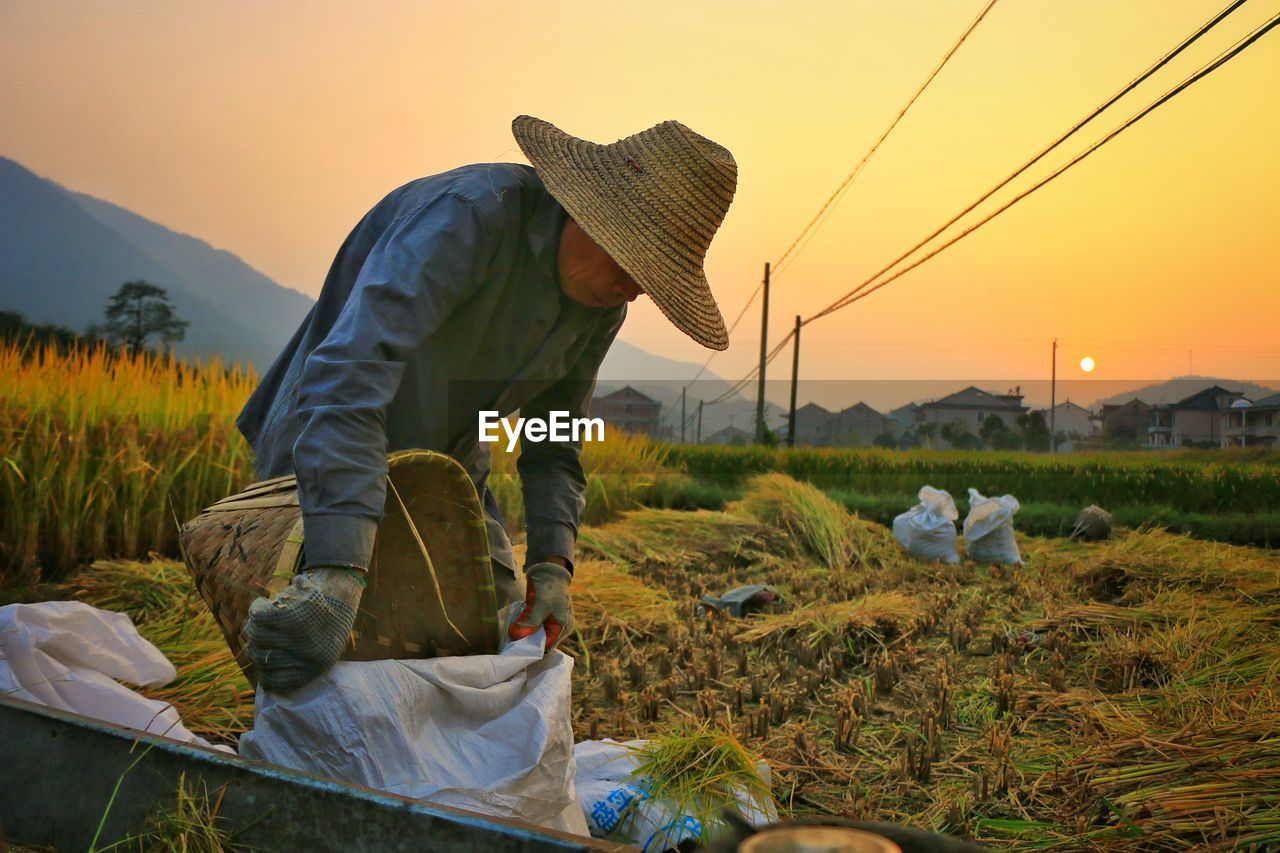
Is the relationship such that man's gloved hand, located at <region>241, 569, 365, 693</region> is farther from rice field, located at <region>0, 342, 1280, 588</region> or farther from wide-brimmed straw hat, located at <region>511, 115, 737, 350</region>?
rice field, located at <region>0, 342, 1280, 588</region>

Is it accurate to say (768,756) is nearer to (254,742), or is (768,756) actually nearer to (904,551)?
(254,742)

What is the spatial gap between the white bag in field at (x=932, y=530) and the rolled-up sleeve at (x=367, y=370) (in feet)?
15.6

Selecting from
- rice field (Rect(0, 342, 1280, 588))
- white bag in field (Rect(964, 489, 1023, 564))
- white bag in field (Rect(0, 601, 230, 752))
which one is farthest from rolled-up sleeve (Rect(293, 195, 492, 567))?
white bag in field (Rect(964, 489, 1023, 564))

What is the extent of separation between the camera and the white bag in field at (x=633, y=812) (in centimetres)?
182

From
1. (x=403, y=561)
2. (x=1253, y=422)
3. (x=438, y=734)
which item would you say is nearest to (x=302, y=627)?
(x=438, y=734)

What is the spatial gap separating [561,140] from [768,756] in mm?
1576

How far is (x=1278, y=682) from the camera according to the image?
8.32 ft

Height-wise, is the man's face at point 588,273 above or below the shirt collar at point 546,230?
below

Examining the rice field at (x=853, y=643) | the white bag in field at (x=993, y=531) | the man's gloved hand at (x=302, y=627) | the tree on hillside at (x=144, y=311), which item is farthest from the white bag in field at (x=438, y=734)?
the tree on hillside at (x=144, y=311)

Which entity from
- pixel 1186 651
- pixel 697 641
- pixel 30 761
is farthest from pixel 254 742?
pixel 1186 651

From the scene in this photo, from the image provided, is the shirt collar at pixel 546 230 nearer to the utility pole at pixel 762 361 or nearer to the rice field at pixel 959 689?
the rice field at pixel 959 689

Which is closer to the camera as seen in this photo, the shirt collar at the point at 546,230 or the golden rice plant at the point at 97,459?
the shirt collar at the point at 546,230

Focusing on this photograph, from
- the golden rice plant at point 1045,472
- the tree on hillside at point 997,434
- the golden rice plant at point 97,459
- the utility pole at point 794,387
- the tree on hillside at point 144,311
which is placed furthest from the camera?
the tree on hillside at point 144,311

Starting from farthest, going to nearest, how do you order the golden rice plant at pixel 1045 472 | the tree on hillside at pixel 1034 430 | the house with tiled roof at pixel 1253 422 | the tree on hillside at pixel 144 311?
1. the tree on hillside at pixel 144 311
2. the tree on hillside at pixel 1034 430
3. the golden rice plant at pixel 1045 472
4. the house with tiled roof at pixel 1253 422
